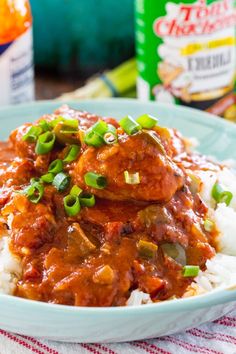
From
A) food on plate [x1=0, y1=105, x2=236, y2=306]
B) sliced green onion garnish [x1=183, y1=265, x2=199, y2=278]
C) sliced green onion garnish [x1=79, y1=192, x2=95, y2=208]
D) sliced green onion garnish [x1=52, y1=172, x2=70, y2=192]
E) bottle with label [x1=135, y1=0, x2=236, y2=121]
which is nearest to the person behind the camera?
food on plate [x1=0, y1=105, x2=236, y2=306]

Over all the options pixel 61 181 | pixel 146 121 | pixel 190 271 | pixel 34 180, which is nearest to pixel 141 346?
pixel 190 271

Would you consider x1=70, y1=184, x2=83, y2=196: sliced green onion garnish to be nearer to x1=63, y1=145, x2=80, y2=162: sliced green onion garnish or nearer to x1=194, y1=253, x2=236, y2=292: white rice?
x1=63, y1=145, x2=80, y2=162: sliced green onion garnish

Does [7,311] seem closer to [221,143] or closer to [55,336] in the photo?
[55,336]

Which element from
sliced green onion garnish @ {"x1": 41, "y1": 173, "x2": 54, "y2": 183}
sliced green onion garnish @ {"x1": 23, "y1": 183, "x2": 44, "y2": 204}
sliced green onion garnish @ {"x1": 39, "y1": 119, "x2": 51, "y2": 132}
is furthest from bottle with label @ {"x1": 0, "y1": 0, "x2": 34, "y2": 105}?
sliced green onion garnish @ {"x1": 23, "y1": 183, "x2": 44, "y2": 204}

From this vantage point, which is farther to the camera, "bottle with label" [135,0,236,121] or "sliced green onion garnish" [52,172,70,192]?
"bottle with label" [135,0,236,121]

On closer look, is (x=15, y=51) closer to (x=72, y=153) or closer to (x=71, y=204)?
(x=72, y=153)
